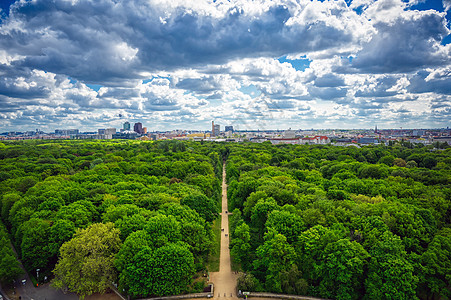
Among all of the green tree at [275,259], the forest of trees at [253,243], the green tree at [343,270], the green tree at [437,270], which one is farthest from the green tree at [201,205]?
the green tree at [437,270]

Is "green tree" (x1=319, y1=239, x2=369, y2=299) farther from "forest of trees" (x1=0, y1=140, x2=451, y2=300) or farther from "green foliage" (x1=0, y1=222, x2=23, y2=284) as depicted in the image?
"green foliage" (x1=0, y1=222, x2=23, y2=284)

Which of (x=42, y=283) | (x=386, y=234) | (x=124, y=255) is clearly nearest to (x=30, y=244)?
(x=42, y=283)

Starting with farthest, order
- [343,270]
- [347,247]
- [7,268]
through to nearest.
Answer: [7,268]
[347,247]
[343,270]

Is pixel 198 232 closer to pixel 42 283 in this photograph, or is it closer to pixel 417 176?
pixel 42 283

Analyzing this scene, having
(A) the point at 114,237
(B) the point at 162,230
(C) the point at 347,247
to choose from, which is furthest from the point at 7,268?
(C) the point at 347,247

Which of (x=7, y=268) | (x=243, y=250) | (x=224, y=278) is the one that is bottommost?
(x=224, y=278)

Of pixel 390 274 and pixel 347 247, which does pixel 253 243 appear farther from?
pixel 390 274

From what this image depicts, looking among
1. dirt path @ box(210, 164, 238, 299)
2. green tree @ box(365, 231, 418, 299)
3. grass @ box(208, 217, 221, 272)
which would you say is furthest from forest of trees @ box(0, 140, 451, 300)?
dirt path @ box(210, 164, 238, 299)

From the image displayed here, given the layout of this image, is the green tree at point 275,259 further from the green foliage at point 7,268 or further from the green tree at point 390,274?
the green foliage at point 7,268

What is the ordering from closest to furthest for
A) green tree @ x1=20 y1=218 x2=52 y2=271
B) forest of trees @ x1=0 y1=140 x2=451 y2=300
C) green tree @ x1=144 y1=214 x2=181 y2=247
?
forest of trees @ x1=0 y1=140 x2=451 y2=300, green tree @ x1=144 y1=214 x2=181 y2=247, green tree @ x1=20 y1=218 x2=52 y2=271
